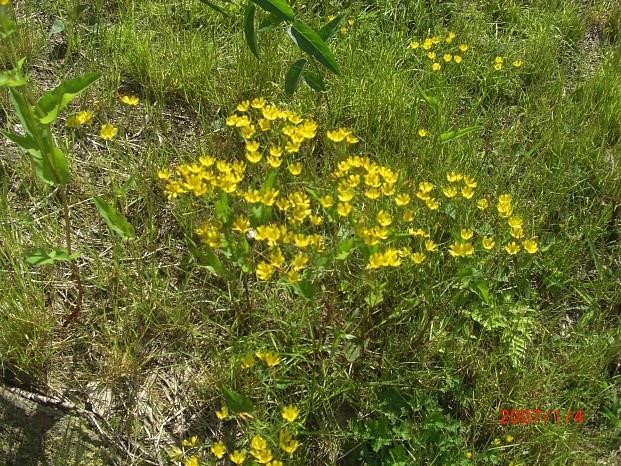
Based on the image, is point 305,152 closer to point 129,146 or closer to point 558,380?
point 129,146

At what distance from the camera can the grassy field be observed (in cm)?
184

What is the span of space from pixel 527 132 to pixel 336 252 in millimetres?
1210

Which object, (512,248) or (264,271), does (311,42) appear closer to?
(264,271)

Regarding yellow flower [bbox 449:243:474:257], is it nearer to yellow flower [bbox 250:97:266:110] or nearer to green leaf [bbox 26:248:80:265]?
yellow flower [bbox 250:97:266:110]

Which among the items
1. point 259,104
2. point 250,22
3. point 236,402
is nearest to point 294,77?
point 259,104

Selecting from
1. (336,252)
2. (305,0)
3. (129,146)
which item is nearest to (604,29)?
(305,0)

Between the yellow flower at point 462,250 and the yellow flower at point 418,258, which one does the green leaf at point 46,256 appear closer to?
the yellow flower at point 418,258

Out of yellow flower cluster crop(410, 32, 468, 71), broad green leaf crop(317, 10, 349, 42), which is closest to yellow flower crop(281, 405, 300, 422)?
broad green leaf crop(317, 10, 349, 42)

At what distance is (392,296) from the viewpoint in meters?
2.03

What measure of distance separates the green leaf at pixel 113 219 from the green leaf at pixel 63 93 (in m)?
0.29

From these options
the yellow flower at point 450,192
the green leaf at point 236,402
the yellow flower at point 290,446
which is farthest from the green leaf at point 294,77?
the yellow flower at point 290,446
